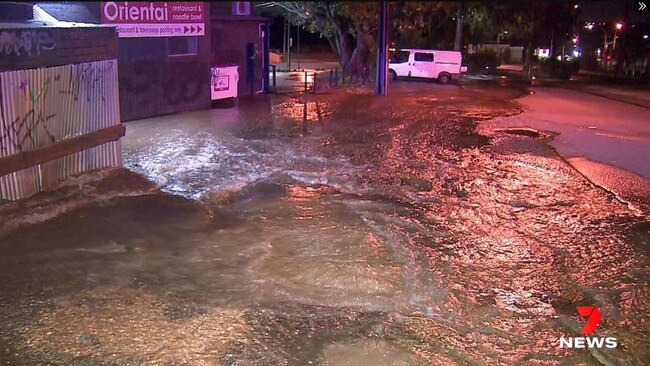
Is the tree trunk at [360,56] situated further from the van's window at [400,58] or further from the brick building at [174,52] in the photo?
the brick building at [174,52]

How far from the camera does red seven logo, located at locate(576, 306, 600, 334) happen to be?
5.66 meters

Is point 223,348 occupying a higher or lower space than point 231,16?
lower

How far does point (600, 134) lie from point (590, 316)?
39.5 feet

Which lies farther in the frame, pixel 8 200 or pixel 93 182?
pixel 93 182

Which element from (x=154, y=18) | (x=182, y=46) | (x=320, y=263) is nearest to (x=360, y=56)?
(x=182, y=46)

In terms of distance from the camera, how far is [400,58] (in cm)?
3619

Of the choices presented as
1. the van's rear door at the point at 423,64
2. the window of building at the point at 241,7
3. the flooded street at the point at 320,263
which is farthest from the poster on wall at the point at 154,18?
the van's rear door at the point at 423,64

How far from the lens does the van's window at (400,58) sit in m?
35.9

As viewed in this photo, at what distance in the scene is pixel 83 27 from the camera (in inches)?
405

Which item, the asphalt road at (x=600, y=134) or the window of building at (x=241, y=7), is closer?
the asphalt road at (x=600, y=134)

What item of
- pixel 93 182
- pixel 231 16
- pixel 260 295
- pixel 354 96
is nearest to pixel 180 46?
pixel 231 16

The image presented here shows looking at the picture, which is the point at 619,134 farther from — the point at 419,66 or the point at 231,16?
the point at 419,66

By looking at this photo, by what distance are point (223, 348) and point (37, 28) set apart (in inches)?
250

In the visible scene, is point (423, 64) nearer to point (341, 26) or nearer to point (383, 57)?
point (341, 26)
